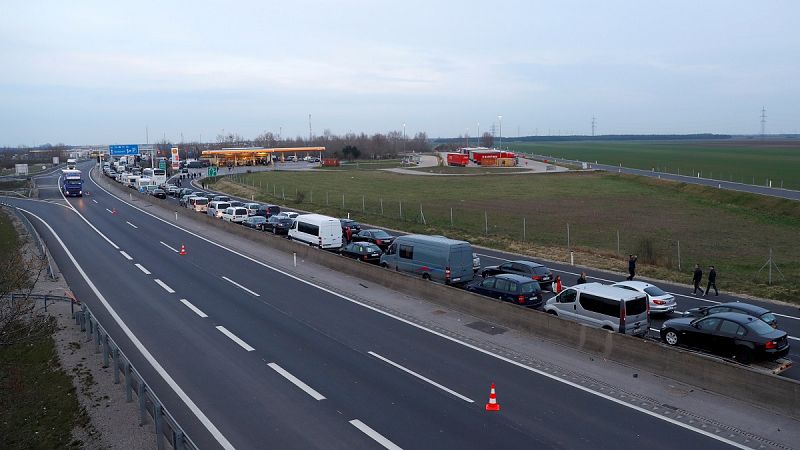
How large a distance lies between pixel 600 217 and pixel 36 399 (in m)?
43.9

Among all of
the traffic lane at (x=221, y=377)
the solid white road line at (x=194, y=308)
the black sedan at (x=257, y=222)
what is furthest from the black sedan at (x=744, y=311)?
the black sedan at (x=257, y=222)

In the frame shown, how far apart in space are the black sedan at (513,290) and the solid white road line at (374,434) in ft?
33.6

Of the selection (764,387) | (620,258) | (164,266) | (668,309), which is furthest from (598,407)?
(164,266)

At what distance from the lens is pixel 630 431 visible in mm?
12906

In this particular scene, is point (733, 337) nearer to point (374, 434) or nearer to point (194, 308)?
point (374, 434)

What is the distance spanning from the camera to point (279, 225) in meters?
41.6

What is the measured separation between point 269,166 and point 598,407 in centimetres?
12408

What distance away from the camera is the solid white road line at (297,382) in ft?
49.0

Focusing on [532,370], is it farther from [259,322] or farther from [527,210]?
[527,210]

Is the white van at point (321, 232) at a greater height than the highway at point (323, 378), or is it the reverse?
the white van at point (321, 232)

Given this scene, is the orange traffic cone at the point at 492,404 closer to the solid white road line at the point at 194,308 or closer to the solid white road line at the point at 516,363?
the solid white road line at the point at 516,363

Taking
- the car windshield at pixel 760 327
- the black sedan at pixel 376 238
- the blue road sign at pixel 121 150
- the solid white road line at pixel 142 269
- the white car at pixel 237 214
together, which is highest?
the blue road sign at pixel 121 150

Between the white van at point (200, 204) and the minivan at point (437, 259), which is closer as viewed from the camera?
the minivan at point (437, 259)

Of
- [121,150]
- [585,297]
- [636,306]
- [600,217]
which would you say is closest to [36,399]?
[585,297]
